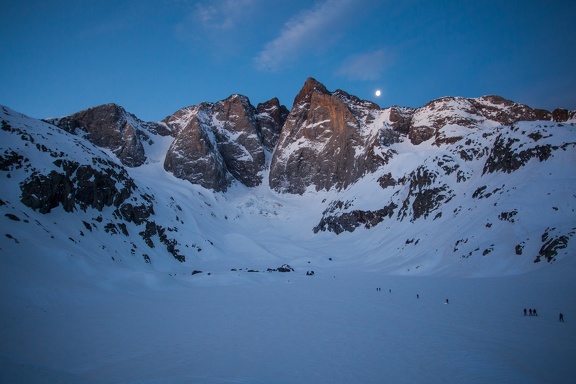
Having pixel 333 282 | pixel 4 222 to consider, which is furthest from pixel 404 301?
pixel 4 222

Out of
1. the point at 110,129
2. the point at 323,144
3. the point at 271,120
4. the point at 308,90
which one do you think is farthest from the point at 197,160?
the point at 308,90

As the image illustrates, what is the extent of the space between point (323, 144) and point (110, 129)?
307 ft

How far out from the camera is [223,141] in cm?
16050

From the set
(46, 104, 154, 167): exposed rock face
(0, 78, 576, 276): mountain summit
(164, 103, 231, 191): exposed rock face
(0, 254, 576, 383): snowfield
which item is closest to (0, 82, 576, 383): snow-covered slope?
(0, 254, 576, 383): snowfield

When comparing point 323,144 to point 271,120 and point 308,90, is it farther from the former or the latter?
point 271,120

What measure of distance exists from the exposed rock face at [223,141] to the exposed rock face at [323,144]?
42.9ft

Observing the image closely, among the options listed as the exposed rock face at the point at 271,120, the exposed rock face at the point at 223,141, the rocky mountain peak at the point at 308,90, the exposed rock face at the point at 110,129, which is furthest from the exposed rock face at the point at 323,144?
the exposed rock face at the point at 110,129

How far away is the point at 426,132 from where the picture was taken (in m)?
116

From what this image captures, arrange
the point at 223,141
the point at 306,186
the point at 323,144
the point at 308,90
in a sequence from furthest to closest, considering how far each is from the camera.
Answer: the point at 308,90, the point at 223,141, the point at 323,144, the point at 306,186

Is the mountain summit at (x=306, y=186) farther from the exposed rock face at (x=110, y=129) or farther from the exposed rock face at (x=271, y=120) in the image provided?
the exposed rock face at (x=271, y=120)

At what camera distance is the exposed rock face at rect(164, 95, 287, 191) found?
452 feet

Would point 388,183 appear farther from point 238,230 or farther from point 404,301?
point 404,301

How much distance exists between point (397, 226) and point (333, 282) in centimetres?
3642

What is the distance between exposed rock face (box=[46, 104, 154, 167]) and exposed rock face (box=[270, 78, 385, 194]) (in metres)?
61.1
